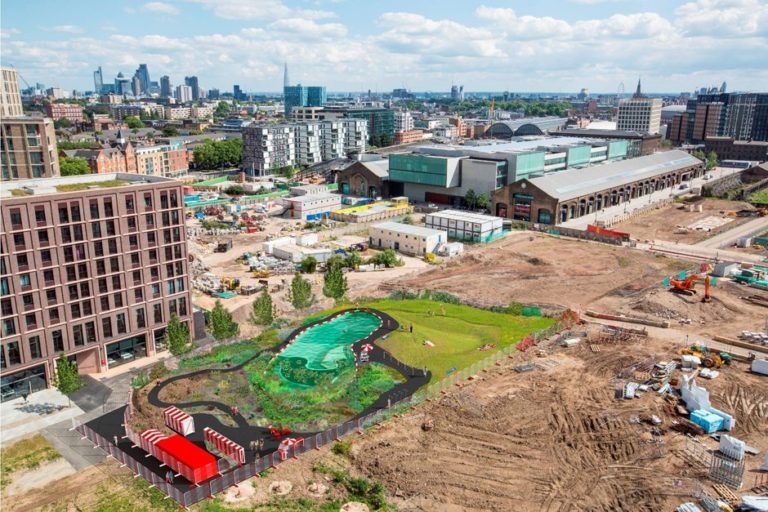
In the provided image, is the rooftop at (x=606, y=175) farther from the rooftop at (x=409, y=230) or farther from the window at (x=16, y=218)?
the window at (x=16, y=218)

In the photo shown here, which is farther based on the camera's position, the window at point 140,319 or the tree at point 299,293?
the tree at point 299,293

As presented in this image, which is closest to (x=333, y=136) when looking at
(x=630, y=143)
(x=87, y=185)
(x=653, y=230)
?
(x=630, y=143)

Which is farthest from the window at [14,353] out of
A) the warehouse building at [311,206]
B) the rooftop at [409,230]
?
the warehouse building at [311,206]

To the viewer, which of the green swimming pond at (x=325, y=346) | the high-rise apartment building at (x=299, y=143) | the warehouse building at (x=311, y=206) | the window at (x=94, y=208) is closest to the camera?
the window at (x=94, y=208)

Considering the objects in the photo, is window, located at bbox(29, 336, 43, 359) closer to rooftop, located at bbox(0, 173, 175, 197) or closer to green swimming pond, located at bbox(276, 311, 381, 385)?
rooftop, located at bbox(0, 173, 175, 197)

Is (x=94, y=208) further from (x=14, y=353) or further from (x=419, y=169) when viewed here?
(x=419, y=169)

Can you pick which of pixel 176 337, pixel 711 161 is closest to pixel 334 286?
pixel 176 337
